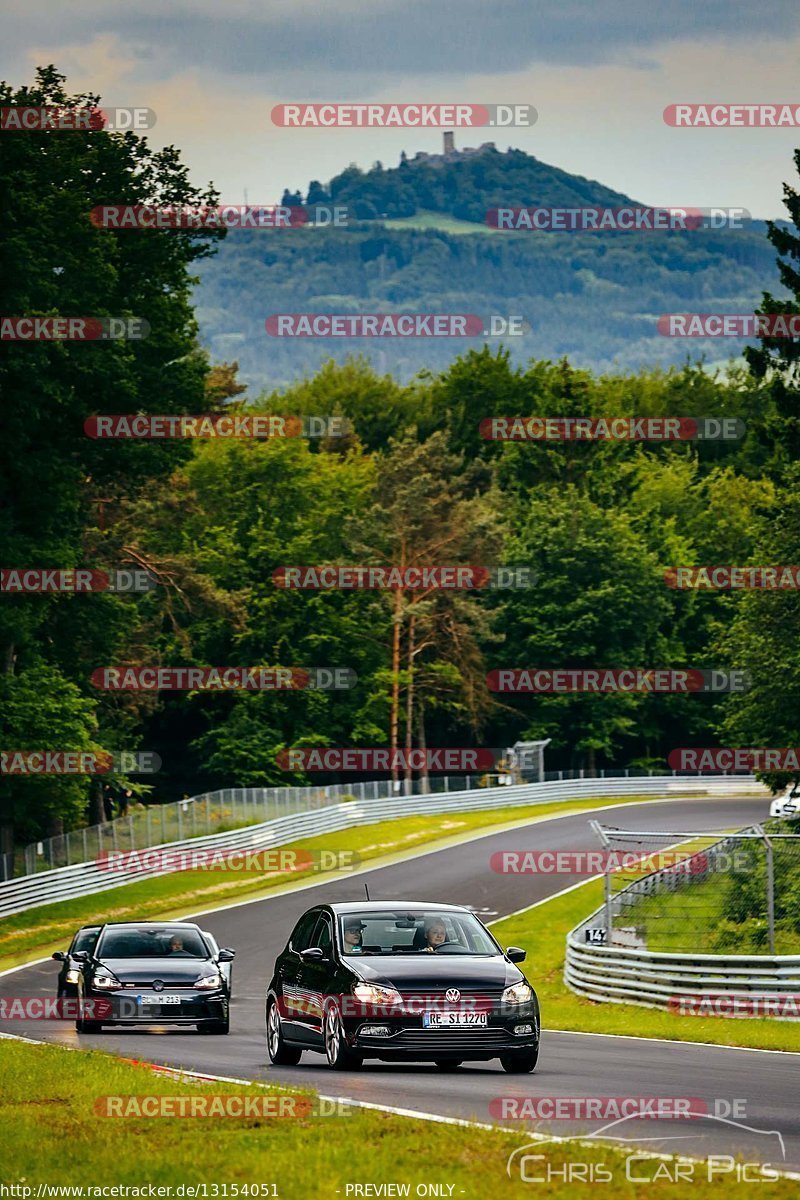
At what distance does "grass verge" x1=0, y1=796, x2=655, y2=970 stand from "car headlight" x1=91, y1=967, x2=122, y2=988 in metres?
19.3

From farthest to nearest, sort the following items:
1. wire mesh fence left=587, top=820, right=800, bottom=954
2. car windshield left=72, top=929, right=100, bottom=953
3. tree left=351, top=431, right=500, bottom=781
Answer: tree left=351, top=431, right=500, bottom=781 → car windshield left=72, top=929, right=100, bottom=953 → wire mesh fence left=587, top=820, right=800, bottom=954

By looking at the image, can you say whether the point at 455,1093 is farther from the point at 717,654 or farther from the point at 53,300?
the point at 717,654

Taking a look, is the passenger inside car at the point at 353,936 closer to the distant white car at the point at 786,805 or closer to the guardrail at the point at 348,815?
the guardrail at the point at 348,815

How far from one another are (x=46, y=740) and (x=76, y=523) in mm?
7436

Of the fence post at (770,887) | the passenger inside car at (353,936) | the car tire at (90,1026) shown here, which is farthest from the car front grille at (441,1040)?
the fence post at (770,887)

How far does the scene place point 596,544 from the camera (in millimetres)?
91125

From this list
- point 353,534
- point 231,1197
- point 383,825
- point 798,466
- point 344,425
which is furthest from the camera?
point 344,425

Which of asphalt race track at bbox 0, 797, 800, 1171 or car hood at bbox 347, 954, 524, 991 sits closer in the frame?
asphalt race track at bbox 0, 797, 800, 1171

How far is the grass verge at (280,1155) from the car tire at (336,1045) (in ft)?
9.45

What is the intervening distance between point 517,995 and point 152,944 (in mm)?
8342

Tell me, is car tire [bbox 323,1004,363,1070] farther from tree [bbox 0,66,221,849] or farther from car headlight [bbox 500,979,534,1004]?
tree [bbox 0,66,221,849]

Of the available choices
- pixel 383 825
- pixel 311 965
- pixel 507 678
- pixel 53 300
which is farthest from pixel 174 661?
pixel 311 965

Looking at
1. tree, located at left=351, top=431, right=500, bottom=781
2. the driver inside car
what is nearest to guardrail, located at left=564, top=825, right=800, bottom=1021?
the driver inside car

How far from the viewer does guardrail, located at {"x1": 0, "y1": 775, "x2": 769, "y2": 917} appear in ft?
163
